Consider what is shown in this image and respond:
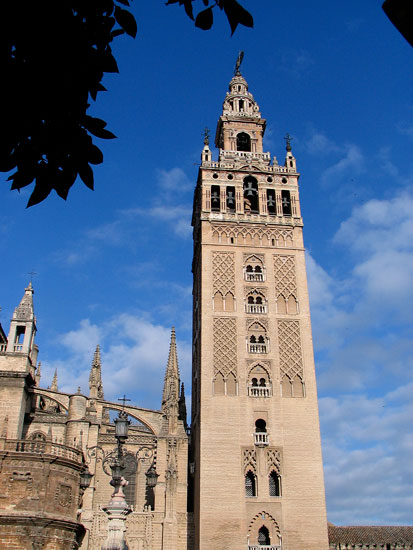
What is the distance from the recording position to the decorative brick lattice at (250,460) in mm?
28766

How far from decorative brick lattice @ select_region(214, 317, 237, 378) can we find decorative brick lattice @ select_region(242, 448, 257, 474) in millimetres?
3952

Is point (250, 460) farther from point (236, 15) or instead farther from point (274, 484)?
point (236, 15)

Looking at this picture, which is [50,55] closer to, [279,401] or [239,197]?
[279,401]

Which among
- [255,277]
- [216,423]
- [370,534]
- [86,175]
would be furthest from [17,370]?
[86,175]

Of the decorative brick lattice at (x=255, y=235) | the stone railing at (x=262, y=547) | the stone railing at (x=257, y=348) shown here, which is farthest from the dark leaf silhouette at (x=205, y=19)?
the decorative brick lattice at (x=255, y=235)

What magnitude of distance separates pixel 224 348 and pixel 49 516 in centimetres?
1204

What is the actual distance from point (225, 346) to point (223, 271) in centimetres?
459

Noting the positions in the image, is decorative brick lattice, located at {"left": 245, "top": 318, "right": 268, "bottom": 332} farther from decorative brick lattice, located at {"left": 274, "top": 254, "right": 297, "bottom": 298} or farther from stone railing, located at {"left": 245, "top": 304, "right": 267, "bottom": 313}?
decorative brick lattice, located at {"left": 274, "top": 254, "right": 297, "bottom": 298}

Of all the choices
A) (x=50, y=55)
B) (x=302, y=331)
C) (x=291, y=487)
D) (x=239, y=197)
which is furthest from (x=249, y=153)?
(x=50, y=55)

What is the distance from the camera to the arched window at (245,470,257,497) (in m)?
28.4

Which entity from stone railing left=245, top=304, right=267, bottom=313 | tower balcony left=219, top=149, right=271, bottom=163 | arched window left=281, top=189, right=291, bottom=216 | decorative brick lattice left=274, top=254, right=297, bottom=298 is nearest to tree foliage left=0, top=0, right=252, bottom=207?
stone railing left=245, top=304, right=267, bottom=313

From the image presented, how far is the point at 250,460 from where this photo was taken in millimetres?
28891

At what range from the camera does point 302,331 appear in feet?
107

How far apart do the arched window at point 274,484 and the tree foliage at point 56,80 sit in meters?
27.6
